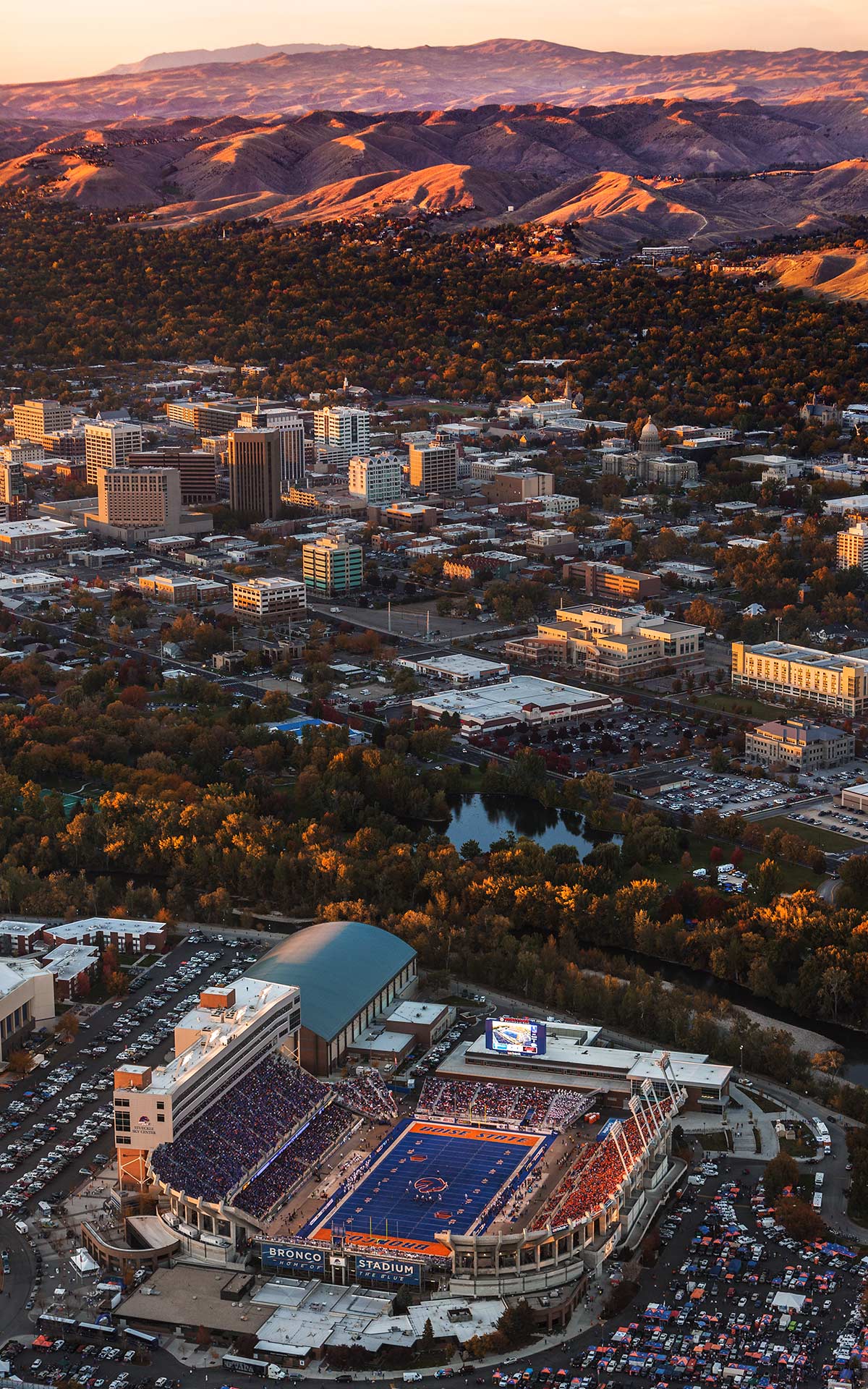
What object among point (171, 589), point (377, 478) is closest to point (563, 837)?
point (171, 589)

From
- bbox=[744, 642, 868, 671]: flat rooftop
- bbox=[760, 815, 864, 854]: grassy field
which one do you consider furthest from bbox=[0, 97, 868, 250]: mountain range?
bbox=[760, 815, 864, 854]: grassy field

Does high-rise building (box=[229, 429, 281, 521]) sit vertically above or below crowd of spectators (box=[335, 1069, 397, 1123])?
above

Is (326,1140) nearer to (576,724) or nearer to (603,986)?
(603,986)

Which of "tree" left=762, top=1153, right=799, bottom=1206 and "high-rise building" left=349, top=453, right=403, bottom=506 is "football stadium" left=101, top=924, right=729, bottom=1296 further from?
"high-rise building" left=349, top=453, right=403, bottom=506

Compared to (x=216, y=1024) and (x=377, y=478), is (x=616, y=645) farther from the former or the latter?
(x=216, y=1024)

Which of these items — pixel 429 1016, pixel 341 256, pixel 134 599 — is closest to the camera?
pixel 429 1016

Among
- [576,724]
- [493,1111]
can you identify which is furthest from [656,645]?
[493,1111]
